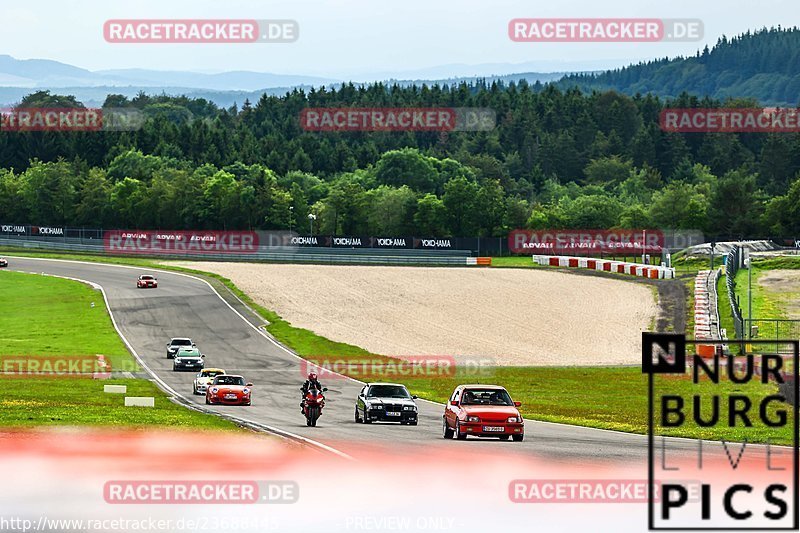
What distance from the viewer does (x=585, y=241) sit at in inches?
5669

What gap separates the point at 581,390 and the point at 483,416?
2090 cm

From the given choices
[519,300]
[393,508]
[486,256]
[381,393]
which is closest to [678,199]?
[486,256]

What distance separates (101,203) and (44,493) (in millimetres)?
162478

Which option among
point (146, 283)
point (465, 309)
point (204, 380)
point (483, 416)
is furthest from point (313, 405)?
point (146, 283)

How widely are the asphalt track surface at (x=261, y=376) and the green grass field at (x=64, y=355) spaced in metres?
1.63

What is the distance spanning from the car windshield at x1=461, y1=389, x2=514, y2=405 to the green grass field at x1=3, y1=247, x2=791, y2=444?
4.55 m

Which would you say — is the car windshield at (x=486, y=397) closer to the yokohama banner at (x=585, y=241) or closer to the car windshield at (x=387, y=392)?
the car windshield at (x=387, y=392)

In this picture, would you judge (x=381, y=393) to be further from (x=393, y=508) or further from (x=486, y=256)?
(x=486, y=256)

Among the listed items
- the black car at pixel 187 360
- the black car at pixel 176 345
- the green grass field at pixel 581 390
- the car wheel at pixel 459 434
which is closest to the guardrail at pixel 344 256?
the green grass field at pixel 581 390

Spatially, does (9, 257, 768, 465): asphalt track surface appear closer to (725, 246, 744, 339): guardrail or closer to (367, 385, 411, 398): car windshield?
(367, 385, 411, 398): car windshield

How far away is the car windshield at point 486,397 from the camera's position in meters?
33.9

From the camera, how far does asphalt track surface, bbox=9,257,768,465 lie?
30750 millimetres

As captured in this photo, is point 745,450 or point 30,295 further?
point 30,295

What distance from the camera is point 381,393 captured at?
3841cm
